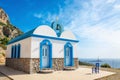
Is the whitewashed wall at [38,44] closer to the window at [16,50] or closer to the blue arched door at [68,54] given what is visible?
the blue arched door at [68,54]

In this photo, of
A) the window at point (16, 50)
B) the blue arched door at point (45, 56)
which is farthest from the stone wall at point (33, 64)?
the window at point (16, 50)

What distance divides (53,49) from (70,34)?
10.8ft

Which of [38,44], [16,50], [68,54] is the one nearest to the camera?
[38,44]

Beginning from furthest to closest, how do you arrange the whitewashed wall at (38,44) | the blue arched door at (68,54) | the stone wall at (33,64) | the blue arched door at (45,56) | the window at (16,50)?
the window at (16,50) → the blue arched door at (68,54) → the blue arched door at (45,56) → the whitewashed wall at (38,44) → the stone wall at (33,64)

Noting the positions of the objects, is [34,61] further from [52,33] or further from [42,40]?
[52,33]

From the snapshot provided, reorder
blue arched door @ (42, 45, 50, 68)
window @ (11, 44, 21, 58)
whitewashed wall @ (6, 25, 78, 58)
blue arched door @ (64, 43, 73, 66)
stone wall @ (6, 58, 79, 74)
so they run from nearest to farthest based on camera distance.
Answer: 1. stone wall @ (6, 58, 79, 74)
2. whitewashed wall @ (6, 25, 78, 58)
3. blue arched door @ (42, 45, 50, 68)
4. blue arched door @ (64, 43, 73, 66)
5. window @ (11, 44, 21, 58)

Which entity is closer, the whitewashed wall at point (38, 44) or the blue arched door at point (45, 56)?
the whitewashed wall at point (38, 44)

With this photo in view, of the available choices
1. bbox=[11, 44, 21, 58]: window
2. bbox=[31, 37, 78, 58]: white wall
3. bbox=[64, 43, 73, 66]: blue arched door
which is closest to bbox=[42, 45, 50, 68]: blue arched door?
bbox=[31, 37, 78, 58]: white wall

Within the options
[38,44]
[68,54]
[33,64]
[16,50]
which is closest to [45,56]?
[38,44]

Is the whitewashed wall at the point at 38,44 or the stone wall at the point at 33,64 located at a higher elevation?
the whitewashed wall at the point at 38,44

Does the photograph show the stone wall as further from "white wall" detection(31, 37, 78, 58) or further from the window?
the window

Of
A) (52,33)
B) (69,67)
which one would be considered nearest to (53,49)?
(52,33)

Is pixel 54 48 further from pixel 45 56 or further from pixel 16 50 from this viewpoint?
pixel 16 50

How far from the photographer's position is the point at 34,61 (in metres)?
12.5
